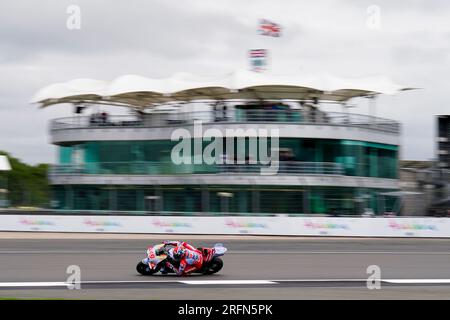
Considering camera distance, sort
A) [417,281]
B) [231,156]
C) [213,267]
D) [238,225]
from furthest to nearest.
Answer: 1. [231,156]
2. [238,225]
3. [213,267]
4. [417,281]

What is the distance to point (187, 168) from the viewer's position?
143 ft

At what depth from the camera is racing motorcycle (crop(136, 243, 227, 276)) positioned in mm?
15844

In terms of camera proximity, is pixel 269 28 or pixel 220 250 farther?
pixel 269 28

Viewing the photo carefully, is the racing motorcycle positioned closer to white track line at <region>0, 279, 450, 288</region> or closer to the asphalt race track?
the asphalt race track

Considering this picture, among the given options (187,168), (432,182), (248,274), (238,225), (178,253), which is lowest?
(238,225)

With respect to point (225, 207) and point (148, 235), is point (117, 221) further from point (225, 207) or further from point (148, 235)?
point (225, 207)

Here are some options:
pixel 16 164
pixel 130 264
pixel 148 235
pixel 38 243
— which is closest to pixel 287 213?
pixel 148 235

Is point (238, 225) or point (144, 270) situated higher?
point (144, 270)

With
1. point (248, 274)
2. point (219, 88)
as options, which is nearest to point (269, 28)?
point (219, 88)

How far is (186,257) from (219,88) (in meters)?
29.8

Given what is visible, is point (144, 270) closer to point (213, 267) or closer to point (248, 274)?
point (213, 267)

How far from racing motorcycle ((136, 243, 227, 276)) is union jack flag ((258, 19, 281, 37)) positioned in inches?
1177

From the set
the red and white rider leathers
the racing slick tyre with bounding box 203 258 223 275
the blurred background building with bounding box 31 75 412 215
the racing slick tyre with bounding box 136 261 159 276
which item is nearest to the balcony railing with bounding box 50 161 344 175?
the blurred background building with bounding box 31 75 412 215

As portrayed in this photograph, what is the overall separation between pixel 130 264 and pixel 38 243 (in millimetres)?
10362
